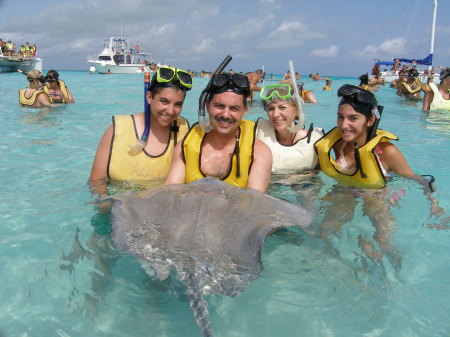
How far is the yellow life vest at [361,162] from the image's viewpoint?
474cm

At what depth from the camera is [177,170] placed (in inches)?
167

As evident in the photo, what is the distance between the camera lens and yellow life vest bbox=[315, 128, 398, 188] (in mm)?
4742

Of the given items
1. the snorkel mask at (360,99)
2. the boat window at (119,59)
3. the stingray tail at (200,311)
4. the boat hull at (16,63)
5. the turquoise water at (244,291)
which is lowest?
the turquoise water at (244,291)

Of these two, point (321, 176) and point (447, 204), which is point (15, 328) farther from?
point (447, 204)

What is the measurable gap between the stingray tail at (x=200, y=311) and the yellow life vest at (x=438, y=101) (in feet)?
47.1

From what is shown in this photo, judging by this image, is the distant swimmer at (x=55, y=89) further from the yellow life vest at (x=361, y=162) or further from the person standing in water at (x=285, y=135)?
the yellow life vest at (x=361, y=162)

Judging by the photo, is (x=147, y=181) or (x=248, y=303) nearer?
(x=248, y=303)

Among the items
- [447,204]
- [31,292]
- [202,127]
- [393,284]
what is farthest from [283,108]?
[31,292]

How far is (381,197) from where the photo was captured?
491 centimetres

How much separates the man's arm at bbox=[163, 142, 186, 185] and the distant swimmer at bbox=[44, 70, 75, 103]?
1217 cm

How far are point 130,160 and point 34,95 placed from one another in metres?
11.6

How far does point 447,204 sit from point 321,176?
2158 mm

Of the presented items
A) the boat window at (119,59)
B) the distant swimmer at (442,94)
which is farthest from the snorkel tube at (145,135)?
the boat window at (119,59)

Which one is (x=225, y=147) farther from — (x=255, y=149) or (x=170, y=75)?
(x=170, y=75)
